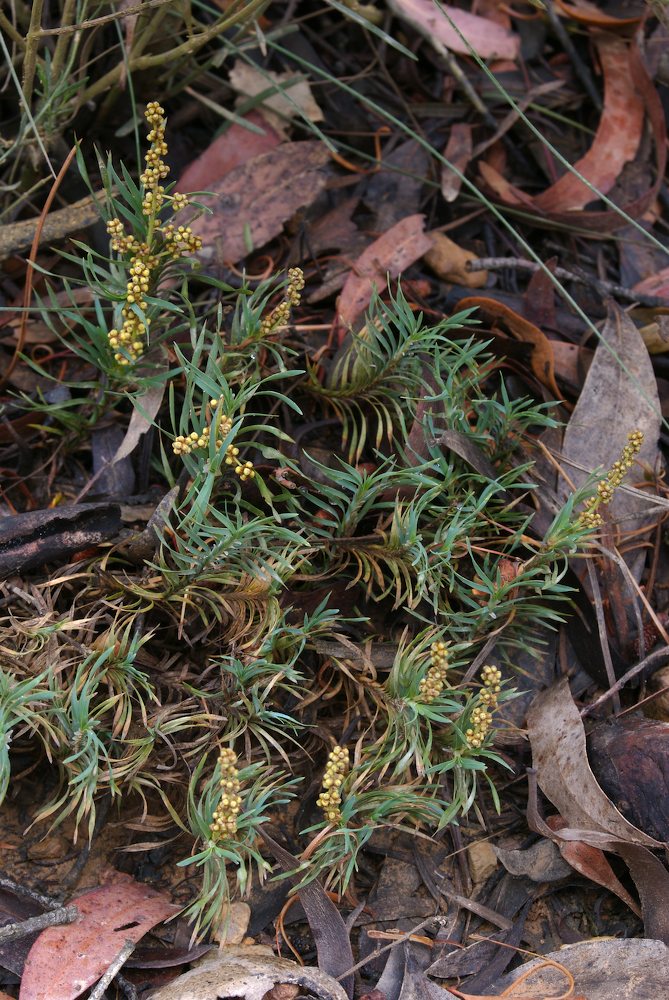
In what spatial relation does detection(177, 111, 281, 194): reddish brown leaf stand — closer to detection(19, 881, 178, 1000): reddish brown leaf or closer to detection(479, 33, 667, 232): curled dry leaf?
detection(479, 33, 667, 232): curled dry leaf

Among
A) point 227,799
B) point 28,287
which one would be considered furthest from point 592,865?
point 28,287

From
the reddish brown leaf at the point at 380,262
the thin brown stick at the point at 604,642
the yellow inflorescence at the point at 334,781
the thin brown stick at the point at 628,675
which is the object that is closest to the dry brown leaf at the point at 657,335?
the reddish brown leaf at the point at 380,262

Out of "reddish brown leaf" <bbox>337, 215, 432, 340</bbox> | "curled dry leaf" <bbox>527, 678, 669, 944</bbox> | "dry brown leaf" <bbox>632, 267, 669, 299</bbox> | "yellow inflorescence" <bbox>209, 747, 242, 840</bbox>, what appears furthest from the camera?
"dry brown leaf" <bbox>632, 267, 669, 299</bbox>

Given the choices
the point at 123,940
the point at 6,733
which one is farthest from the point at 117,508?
the point at 123,940

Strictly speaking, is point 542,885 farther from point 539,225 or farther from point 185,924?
point 539,225

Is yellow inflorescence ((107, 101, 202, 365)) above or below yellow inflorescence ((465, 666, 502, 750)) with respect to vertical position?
above

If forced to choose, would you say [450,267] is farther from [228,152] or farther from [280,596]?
[280,596]

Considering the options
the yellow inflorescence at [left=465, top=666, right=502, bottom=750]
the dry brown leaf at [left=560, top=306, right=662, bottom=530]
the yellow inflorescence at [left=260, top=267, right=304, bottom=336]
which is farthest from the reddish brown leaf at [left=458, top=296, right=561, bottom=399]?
the yellow inflorescence at [left=465, top=666, right=502, bottom=750]
